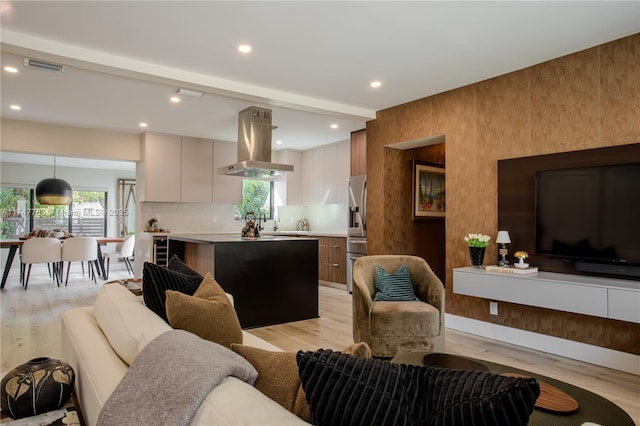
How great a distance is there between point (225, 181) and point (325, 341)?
4376 mm

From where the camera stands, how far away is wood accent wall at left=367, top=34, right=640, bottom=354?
3174mm

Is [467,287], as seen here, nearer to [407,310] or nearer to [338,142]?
[407,310]

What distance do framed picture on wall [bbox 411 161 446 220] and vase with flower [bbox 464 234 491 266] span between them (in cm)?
158

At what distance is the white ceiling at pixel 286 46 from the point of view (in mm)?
2746

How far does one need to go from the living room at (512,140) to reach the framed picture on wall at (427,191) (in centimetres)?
31

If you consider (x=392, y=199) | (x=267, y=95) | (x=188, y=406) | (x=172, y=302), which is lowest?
(x=188, y=406)

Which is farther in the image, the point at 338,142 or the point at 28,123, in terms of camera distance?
the point at 338,142

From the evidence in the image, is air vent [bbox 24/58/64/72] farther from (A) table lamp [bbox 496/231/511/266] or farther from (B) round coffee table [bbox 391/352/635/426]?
(A) table lamp [bbox 496/231/511/266]

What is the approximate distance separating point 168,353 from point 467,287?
3293 millimetres

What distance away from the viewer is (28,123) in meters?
5.89

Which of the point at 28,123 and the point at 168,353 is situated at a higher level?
the point at 28,123

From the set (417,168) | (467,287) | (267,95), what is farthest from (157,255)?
(467,287)

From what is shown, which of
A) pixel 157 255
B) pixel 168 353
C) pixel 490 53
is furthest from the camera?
pixel 157 255

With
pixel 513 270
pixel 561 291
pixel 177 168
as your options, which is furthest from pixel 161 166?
pixel 561 291
